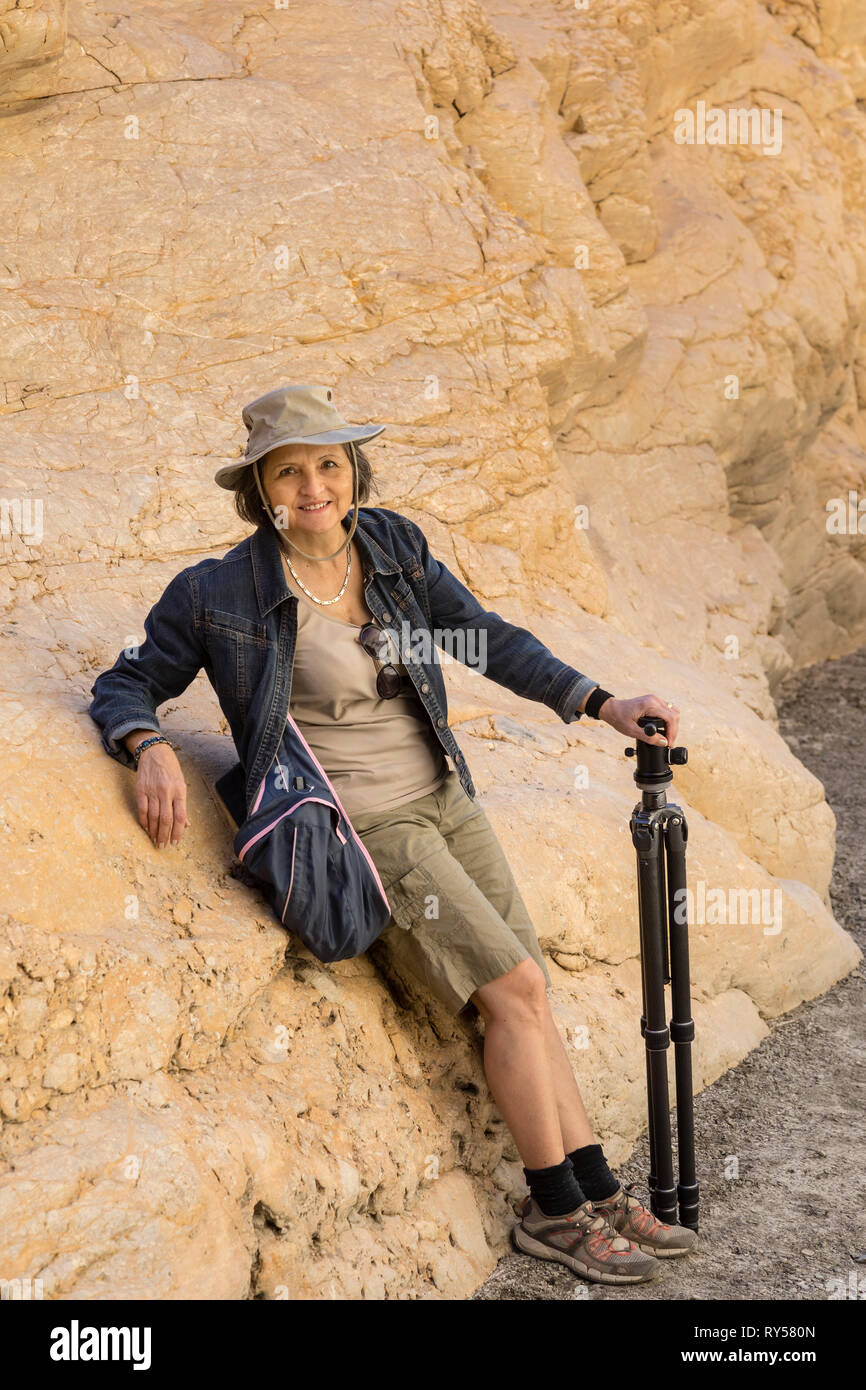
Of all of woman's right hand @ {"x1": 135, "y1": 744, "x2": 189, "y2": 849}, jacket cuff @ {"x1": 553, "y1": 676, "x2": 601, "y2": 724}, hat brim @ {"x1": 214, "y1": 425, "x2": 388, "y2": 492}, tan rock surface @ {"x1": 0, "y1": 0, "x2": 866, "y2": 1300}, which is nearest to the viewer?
tan rock surface @ {"x1": 0, "y1": 0, "x2": 866, "y2": 1300}

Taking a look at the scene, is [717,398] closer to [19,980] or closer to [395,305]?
[395,305]

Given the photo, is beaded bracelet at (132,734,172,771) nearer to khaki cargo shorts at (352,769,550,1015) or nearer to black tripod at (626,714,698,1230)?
khaki cargo shorts at (352,769,550,1015)

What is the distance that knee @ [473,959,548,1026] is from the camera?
3.14 metres

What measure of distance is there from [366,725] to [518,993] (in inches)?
29.6

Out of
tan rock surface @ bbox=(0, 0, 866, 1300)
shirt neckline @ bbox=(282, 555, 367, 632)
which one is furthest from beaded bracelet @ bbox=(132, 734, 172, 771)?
shirt neckline @ bbox=(282, 555, 367, 632)

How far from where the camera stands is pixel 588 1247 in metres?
3.15

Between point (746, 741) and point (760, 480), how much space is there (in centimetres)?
374

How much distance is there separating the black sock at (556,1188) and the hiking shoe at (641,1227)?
0.10 meters

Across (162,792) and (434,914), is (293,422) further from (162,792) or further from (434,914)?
(434,914)

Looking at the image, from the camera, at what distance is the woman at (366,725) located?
310 cm

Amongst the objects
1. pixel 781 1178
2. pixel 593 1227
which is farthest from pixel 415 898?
pixel 781 1178

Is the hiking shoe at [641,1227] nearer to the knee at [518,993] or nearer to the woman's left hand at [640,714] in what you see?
the knee at [518,993]

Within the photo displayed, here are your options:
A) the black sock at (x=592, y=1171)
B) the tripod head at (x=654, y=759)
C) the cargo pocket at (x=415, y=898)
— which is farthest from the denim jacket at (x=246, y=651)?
the black sock at (x=592, y=1171)

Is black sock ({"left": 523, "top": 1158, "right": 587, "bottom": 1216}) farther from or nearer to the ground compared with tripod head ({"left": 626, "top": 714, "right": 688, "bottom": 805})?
nearer to the ground
